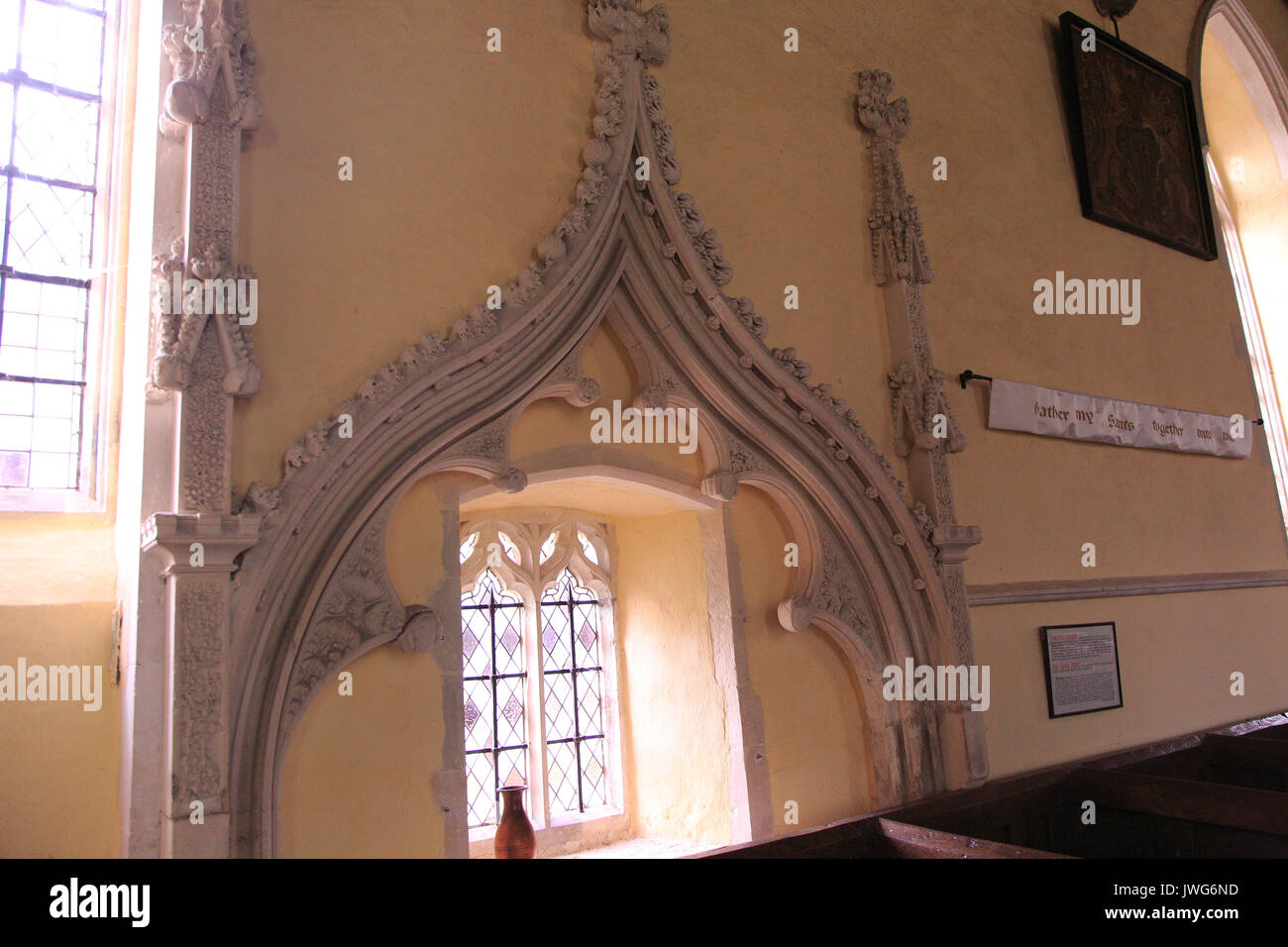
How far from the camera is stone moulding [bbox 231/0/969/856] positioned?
2709 millimetres

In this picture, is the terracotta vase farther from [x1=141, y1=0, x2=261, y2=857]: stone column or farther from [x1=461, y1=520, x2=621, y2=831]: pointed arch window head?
[x1=141, y1=0, x2=261, y2=857]: stone column

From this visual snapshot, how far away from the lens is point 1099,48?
633cm

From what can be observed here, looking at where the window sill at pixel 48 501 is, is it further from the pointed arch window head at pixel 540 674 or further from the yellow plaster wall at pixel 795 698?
the yellow plaster wall at pixel 795 698

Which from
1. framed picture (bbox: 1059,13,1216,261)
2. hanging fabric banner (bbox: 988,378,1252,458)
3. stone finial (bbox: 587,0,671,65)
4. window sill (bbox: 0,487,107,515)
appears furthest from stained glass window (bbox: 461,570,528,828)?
framed picture (bbox: 1059,13,1216,261)

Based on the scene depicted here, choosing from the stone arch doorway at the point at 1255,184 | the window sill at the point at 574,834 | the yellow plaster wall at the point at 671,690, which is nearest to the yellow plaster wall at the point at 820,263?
the yellow plaster wall at the point at 671,690

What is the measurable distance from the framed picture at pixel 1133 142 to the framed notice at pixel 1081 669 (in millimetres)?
2672

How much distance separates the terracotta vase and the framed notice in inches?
114

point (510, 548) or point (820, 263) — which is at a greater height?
point (820, 263)

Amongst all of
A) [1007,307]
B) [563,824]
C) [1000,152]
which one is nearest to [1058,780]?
[563,824]

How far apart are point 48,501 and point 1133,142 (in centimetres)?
663

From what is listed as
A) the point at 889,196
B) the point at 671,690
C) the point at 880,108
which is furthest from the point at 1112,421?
the point at 671,690

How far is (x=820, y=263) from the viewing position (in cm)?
441

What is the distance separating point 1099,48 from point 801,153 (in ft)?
10.6

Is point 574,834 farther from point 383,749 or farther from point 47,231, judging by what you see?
point 47,231
